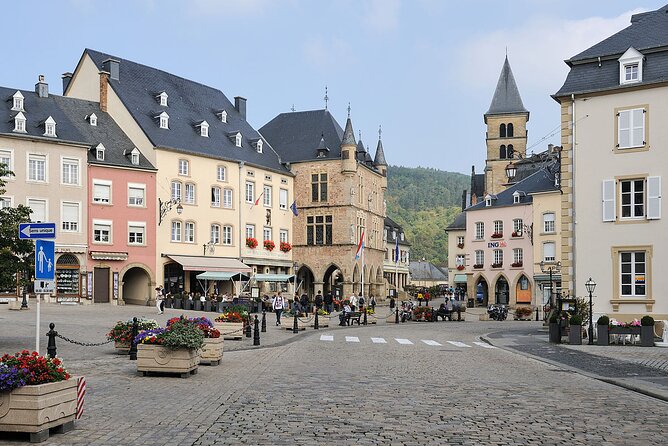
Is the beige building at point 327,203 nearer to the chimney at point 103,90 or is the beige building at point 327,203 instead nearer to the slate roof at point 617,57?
the chimney at point 103,90

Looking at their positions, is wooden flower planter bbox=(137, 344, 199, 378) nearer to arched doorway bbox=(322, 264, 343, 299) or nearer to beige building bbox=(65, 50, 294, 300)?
beige building bbox=(65, 50, 294, 300)

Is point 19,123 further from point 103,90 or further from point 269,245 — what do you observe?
point 269,245

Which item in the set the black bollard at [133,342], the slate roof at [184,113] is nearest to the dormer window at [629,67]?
the black bollard at [133,342]

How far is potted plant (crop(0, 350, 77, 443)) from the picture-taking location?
885 cm

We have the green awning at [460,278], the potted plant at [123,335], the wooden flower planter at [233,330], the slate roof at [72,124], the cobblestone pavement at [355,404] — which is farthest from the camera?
the green awning at [460,278]

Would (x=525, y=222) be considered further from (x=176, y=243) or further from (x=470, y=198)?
(x=470, y=198)

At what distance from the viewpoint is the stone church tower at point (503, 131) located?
333 ft

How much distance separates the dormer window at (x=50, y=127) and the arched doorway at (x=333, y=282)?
2778 centimetres

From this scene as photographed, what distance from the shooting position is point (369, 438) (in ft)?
30.7

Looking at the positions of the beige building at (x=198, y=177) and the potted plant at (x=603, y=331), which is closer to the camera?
the potted plant at (x=603, y=331)

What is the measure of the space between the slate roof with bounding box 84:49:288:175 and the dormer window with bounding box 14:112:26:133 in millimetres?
8750

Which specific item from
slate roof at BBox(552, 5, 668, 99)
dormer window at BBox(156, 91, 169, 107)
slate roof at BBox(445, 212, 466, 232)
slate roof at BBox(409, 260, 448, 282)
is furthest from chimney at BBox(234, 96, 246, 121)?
slate roof at BBox(409, 260, 448, 282)

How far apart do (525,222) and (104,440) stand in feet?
210

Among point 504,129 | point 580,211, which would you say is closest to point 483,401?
point 580,211
